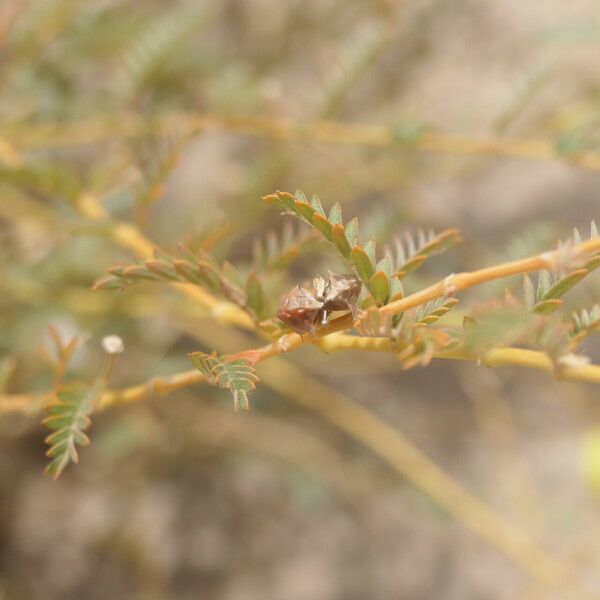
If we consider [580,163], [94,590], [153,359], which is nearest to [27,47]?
[153,359]

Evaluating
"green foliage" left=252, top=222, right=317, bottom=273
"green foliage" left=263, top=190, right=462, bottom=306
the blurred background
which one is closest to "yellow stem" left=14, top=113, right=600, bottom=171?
the blurred background

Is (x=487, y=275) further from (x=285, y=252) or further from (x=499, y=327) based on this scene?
(x=285, y=252)

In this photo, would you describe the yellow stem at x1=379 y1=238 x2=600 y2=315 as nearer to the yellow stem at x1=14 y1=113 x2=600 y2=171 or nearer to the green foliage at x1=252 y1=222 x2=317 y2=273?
the green foliage at x1=252 y1=222 x2=317 y2=273

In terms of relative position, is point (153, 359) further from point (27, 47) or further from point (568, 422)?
point (568, 422)

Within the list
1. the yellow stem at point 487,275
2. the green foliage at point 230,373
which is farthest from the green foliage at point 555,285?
the green foliage at point 230,373

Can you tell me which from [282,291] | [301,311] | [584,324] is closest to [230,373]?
[301,311]

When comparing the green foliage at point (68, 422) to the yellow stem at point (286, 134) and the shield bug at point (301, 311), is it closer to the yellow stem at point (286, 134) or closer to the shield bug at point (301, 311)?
the shield bug at point (301, 311)
